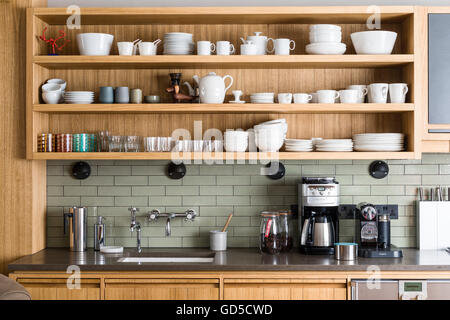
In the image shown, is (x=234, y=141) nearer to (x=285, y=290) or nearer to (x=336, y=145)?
(x=336, y=145)

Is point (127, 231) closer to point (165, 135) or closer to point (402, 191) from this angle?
point (165, 135)

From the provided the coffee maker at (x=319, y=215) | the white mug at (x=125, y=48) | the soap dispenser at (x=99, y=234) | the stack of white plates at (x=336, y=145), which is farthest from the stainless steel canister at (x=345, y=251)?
the white mug at (x=125, y=48)

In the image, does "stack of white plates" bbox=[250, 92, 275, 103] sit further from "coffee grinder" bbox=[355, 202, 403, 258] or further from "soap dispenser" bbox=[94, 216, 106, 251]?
"soap dispenser" bbox=[94, 216, 106, 251]

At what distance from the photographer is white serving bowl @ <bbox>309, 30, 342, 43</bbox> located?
3215 mm

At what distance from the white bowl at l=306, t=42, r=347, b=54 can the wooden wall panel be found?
1860 millimetres

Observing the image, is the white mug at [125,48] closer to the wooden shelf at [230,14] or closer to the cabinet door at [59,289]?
the wooden shelf at [230,14]

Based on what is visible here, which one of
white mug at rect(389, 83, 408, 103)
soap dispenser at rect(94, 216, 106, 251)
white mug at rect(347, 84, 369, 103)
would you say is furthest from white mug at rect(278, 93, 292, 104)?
soap dispenser at rect(94, 216, 106, 251)

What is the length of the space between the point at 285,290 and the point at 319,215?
0.57 m

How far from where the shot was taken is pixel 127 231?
3541 millimetres

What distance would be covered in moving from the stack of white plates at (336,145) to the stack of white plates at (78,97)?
156cm

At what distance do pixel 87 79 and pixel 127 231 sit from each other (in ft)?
3.64

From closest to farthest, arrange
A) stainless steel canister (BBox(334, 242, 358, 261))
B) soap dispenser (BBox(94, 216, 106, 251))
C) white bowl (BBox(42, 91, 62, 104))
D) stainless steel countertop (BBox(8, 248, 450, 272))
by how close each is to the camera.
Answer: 1. stainless steel countertop (BBox(8, 248, 450, 272))
2. stainless steel canister (BBox(334, 242, 358, 261))
3. white bowl (BBox(42, 91, 62, 104))
4. soap dispenser (BBox(94, 216, 106, 251))
